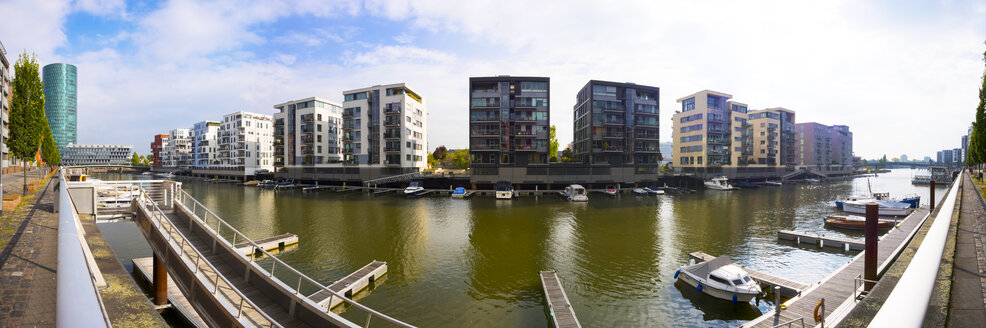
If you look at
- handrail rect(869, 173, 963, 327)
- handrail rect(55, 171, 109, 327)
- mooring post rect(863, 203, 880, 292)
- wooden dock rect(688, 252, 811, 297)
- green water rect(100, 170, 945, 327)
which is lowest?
green water rect(100, 170, 945, 327)

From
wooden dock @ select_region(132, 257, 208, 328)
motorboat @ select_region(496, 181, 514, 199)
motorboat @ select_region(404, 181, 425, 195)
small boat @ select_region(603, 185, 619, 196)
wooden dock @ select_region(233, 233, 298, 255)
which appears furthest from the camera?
small boat @ select_region(603, 185, 619, 196)

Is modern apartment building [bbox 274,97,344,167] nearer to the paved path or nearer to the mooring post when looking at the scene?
the paved path

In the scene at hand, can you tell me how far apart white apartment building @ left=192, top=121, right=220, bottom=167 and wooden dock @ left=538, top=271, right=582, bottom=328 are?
481ft

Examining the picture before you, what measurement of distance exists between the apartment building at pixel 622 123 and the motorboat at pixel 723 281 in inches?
2279

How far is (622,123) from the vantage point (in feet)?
261

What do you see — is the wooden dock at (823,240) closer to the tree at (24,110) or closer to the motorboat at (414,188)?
the motorboat at (414,188)

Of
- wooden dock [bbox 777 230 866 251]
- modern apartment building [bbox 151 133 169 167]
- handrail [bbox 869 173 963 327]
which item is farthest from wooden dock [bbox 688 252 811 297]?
modern apartment building [bbox 151 133 169 167]

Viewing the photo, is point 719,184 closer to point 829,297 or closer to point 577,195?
point 577,195

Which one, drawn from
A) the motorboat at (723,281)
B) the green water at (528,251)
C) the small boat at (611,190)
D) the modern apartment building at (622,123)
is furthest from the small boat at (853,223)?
the modern apartment building at (622,123)

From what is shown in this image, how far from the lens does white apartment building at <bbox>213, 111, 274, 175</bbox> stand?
108 meters

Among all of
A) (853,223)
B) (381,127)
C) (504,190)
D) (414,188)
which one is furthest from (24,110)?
(853,223)

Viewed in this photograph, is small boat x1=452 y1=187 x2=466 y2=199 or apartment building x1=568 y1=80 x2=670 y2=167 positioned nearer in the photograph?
small boat x1=452 y1=187 x2=466 y2=199

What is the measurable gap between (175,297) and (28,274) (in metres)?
9.30

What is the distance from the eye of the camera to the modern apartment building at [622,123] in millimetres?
78375
